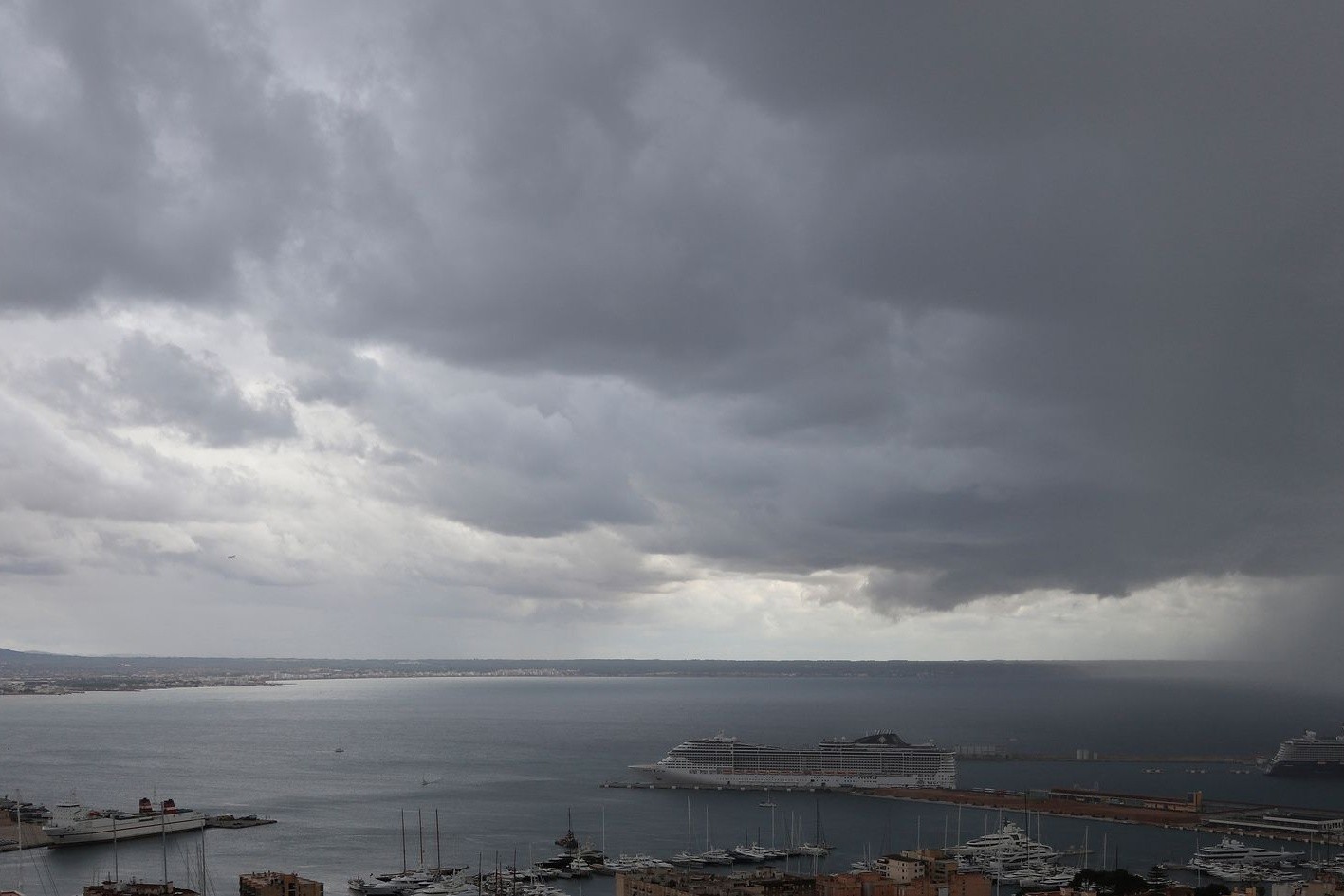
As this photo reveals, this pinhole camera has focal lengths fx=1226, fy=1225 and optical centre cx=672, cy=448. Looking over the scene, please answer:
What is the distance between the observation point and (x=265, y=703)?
6708 inches

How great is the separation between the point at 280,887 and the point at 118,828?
68.2ft

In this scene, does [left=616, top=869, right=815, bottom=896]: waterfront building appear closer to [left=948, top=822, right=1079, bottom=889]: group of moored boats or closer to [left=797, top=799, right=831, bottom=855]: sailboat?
[left=948, top=822, right=1079, bottom=889]: group of moored boats

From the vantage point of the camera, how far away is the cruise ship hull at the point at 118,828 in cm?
5188

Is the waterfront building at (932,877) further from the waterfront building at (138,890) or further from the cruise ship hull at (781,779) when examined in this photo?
the cruise ship hull at (781,779)

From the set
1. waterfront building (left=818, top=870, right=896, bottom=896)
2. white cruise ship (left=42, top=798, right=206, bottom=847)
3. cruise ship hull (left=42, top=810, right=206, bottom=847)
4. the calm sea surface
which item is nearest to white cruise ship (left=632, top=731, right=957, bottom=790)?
the calm sea surface

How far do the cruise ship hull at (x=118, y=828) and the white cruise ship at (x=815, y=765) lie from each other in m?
30.0

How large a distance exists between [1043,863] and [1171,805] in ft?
60.1

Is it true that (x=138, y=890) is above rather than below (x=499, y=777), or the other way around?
above

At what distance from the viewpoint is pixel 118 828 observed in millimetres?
53625

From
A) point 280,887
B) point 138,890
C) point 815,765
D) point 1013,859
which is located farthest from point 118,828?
A: point 815,765

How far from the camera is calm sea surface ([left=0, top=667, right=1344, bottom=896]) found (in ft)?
163

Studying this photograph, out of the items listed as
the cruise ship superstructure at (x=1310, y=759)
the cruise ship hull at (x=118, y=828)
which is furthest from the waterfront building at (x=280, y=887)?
the cruise ship superstructure at (x=1310, y=759)

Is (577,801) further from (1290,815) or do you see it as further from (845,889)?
(1290,815)

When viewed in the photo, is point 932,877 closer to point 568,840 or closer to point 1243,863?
point 1243,863
